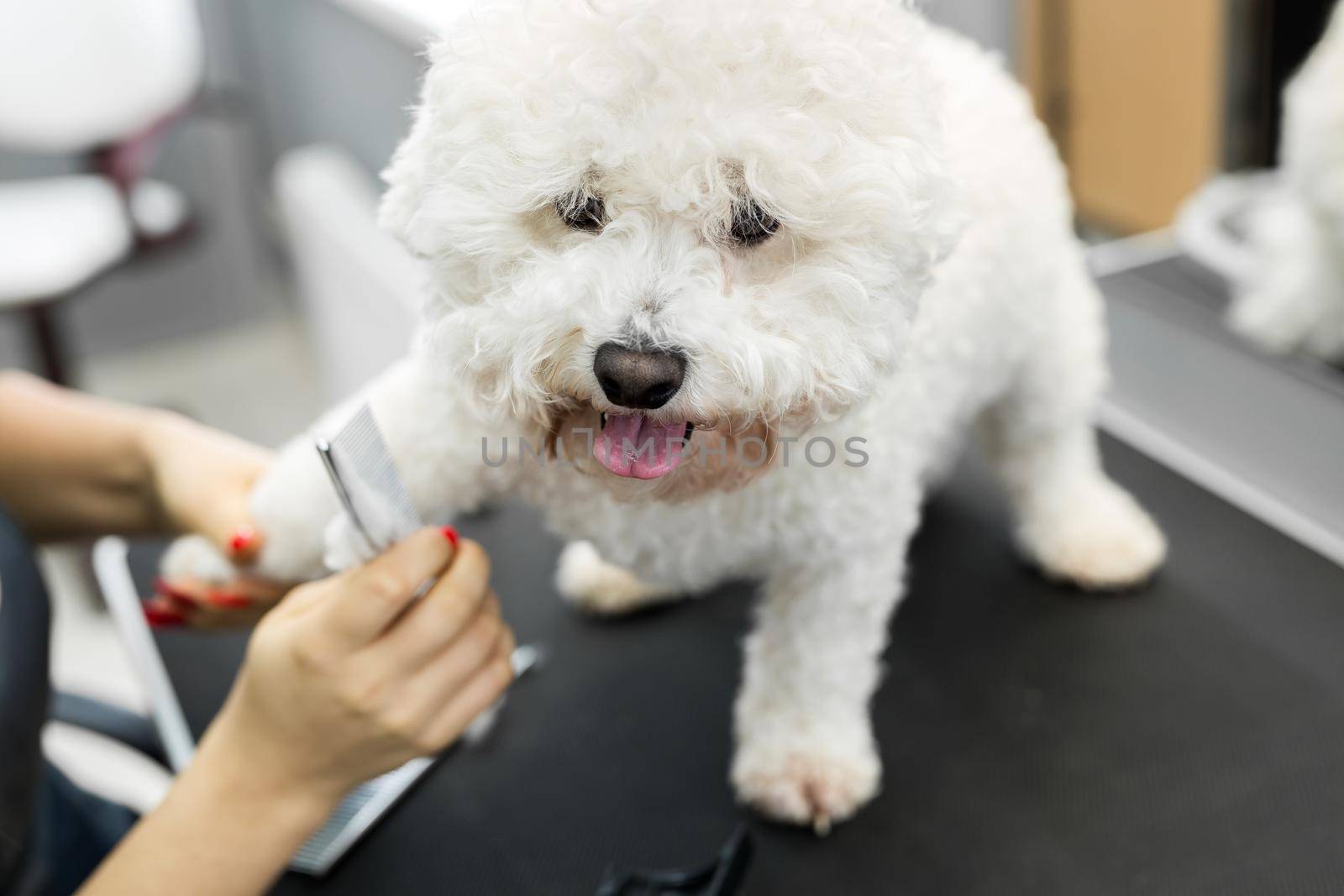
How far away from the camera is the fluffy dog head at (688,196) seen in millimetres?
480

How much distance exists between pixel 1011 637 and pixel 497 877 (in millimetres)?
424

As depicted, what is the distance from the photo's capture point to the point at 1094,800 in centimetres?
70

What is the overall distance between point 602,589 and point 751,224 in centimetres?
47

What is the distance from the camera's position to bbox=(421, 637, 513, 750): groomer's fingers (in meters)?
0.62

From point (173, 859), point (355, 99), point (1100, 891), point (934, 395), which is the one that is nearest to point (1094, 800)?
point (1100, 891)

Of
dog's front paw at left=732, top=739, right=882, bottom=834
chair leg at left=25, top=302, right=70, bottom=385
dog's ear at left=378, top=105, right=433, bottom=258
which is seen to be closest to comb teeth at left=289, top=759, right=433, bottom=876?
dog's front paw at left=732, top=739, right=882, bottom=834

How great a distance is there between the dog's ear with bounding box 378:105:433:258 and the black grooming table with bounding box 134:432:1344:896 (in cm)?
40

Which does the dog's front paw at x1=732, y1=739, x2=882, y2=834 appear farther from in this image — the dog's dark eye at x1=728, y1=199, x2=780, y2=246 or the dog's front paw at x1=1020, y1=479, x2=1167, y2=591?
the dog's dark eye at x1=728, y1=199, x2=780, y2=246

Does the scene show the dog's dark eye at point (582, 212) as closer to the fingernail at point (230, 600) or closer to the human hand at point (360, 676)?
the human hand at point (360, 676)

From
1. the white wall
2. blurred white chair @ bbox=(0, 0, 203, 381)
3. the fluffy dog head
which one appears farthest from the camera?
blurred white chair @ bbox=(0, 0, 203, 381)

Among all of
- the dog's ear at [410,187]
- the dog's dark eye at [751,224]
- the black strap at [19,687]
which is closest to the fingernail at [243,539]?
the black strap at [19,687]

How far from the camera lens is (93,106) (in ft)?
6.45

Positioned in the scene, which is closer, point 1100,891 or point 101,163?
point 1100,891

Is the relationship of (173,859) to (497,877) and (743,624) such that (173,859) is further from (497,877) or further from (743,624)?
(743,624)
